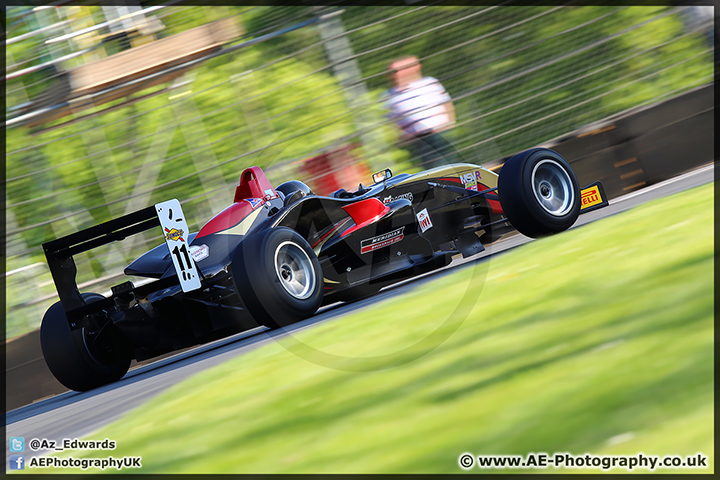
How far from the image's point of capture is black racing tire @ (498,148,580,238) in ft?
17.5

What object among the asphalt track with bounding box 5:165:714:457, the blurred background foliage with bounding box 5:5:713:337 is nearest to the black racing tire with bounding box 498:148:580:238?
the asphalt track with bounding box 5:165:714:457

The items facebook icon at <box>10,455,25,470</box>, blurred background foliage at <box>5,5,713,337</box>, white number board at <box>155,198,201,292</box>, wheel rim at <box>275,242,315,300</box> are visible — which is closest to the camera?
facebook icon at <box>10,455,25,470</box>

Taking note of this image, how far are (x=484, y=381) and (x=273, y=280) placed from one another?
2126 millimetres

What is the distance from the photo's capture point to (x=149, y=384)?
435 cm

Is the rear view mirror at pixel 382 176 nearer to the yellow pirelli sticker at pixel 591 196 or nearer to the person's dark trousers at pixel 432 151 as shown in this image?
the yellow pirelli sticker at pixel 591 196

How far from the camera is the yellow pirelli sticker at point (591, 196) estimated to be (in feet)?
19.3

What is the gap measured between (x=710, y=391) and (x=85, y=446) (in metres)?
2.30

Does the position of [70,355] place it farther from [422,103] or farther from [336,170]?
[422,103]

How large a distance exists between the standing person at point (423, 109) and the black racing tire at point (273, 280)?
382 centimetres

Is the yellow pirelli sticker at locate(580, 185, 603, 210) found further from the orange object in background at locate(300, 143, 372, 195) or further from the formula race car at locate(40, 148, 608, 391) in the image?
the orange object in background at locate(300, 143, 372, 195)

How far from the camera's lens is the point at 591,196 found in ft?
19.3

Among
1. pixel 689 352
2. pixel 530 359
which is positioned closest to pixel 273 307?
pixel 530 359

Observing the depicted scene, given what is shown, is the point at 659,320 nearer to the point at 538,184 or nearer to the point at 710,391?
the point at 710,391

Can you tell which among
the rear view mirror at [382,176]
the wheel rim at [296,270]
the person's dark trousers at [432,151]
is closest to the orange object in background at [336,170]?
the person's dark trousers at [432,151]
